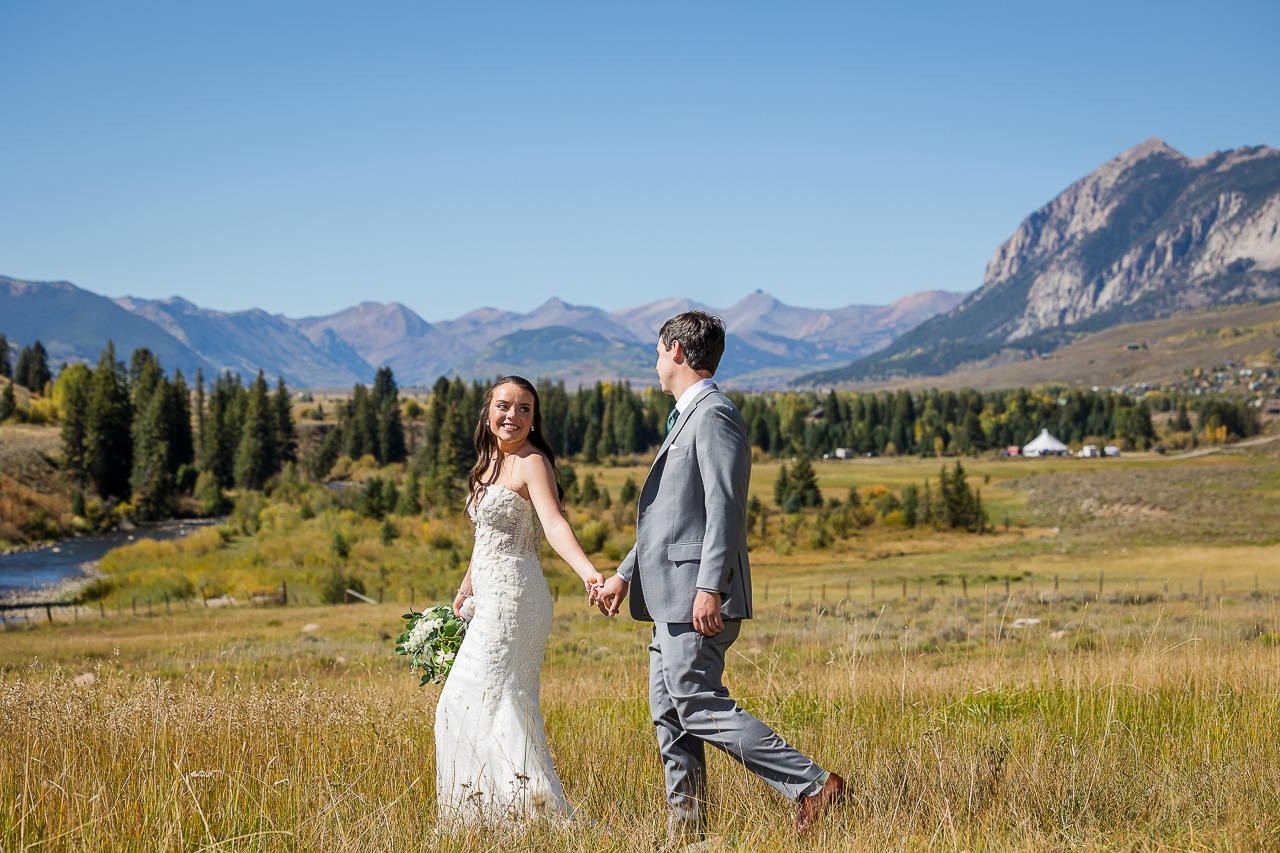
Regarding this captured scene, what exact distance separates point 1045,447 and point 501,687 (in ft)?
459

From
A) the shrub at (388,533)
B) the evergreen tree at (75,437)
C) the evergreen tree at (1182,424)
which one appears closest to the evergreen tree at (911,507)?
the shrub at (388,533)

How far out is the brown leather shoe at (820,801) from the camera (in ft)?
11.4

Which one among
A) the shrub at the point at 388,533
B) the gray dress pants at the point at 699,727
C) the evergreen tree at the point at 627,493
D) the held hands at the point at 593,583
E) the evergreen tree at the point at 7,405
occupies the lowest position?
the shrub at the point at 388,533

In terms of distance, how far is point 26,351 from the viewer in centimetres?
11181

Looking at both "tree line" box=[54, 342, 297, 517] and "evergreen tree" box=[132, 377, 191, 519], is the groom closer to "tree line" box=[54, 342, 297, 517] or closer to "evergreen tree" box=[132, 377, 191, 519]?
"tree line" box=[54, 342, 297, 517]

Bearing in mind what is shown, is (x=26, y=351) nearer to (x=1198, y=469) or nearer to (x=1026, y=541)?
(x=1026, y=541)

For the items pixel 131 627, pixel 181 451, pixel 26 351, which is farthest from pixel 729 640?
pixel 26 351

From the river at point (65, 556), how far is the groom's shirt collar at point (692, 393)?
37938 mm

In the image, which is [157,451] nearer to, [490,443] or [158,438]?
[158,438]

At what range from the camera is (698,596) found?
3.49 meters

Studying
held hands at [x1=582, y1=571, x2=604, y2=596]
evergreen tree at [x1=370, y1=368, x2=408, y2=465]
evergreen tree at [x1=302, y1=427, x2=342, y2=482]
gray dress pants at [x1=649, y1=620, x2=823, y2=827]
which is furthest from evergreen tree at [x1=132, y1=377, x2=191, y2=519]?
gray dress pants at [x1=649, y1=620, x2=823, y2=827]

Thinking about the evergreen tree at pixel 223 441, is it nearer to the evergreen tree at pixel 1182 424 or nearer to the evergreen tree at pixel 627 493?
the evergreen tree at pixel 627 493

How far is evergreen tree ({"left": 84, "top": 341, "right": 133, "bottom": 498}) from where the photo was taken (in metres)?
62.3

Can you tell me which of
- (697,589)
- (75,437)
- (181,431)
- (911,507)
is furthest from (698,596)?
(181,431)
